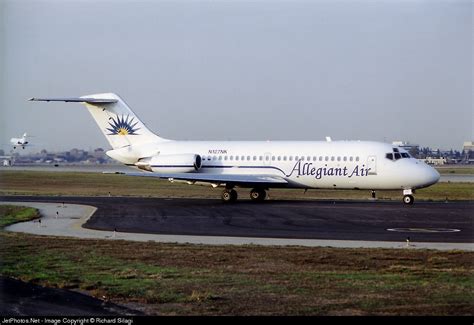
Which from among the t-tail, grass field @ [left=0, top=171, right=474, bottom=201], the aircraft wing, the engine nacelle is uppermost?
the t-tail

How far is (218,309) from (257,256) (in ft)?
20.5

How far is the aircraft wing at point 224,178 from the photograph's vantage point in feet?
125

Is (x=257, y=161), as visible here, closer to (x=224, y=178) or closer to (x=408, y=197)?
(x=224, y=178)

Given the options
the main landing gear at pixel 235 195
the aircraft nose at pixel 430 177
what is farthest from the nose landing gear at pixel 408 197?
the main landing gear at pixel 235 195

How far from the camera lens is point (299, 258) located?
17.7 m

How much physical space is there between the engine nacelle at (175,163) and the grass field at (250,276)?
2037 cm

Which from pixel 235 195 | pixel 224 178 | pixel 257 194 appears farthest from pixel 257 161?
pixel 224 178

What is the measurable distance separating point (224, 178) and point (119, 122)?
28.7 feet

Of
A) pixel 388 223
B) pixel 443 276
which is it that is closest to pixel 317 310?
pixel 443 276

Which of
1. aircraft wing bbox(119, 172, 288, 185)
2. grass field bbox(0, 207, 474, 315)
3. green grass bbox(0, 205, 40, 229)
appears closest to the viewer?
grass field bbox(0, 207, 474, 315)

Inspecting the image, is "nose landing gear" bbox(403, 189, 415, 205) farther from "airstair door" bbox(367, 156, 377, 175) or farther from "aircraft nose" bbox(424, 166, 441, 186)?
"airstair door" bbox(367, 156, 377, 175)

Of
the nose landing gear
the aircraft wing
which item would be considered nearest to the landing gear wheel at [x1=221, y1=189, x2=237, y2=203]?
the aircraft wing

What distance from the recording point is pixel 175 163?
41688 millimetres

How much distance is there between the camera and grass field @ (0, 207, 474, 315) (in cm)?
1215
